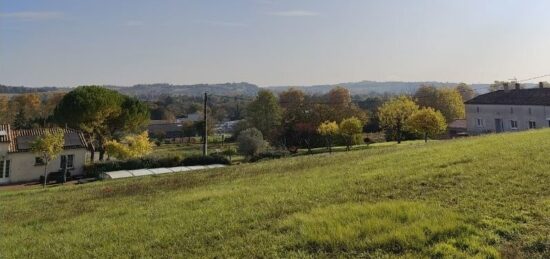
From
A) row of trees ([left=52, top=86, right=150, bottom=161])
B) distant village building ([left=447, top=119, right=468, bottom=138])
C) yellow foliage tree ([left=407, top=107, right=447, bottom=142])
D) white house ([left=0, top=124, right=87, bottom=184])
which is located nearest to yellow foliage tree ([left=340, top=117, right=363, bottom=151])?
yellow foliage tree ([left=407, top=107, right=447, bottom=142])

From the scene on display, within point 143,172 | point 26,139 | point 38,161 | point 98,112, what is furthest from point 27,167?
point 98,112

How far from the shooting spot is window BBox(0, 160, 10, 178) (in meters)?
33.7

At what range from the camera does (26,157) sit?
3444 centimetres

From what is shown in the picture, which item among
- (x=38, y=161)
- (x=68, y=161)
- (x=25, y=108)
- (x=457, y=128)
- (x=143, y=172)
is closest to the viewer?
(x=143, y=172)

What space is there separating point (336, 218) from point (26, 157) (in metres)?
33.8

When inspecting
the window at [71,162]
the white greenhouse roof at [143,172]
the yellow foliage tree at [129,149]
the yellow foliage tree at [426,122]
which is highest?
the yellow foliage tree at [426,122]

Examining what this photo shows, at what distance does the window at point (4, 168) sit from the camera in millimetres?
33688

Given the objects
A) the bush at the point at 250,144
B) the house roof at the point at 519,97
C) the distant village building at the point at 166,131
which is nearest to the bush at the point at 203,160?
the bush at the point at 250,144

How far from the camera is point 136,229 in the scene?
909cm

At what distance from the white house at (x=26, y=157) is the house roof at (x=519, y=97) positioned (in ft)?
141

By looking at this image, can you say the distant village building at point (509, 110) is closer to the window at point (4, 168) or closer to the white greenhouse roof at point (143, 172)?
the white greenhouse roof at point (143, 172)

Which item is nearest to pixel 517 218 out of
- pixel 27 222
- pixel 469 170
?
pixel 469 170

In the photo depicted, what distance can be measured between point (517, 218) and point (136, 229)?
7.09m

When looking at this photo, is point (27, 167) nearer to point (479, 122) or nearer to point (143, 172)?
point (143, 172)
